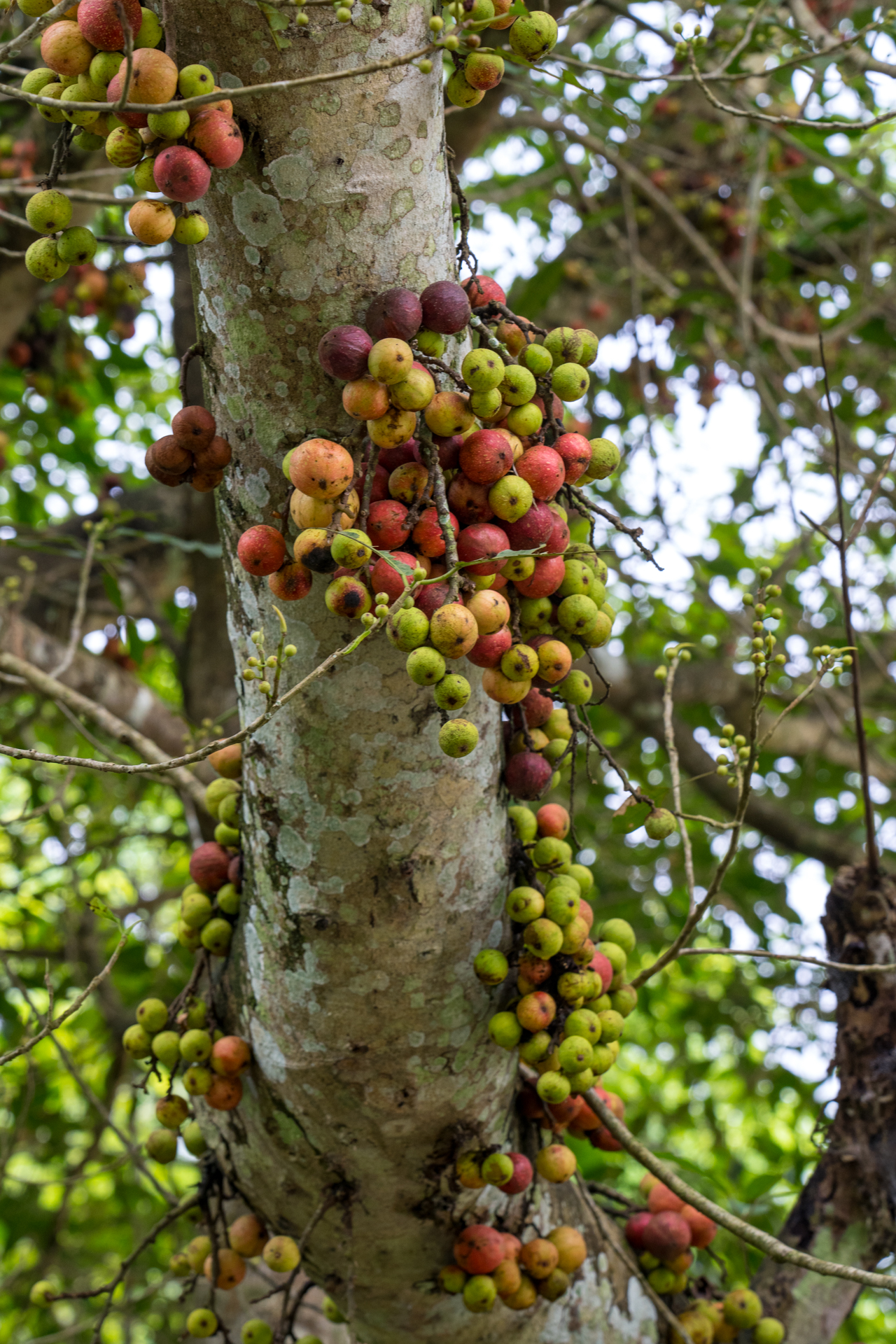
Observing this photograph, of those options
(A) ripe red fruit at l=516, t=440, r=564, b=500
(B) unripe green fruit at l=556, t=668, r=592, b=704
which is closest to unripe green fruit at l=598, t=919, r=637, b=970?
(B) unripe green fruit at l=556, t=668, r=592, b=704

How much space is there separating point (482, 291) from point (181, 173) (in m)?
0.41

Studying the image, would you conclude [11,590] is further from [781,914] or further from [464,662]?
[781,914]

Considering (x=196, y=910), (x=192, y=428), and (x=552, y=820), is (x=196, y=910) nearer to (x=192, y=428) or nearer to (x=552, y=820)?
(x=552, y=820)

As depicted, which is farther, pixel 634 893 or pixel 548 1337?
pixel 634 893

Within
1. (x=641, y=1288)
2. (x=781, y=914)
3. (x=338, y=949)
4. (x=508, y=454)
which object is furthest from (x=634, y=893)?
(x=508, y=454)

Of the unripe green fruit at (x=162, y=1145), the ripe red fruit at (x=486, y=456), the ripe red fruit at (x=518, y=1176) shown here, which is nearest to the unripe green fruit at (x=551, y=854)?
the ripe red fruit at (x=518, y=1176)

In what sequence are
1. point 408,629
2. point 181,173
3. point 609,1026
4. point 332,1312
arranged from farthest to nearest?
point 332,1312, point 609,1026, point 408,629, point 181,173

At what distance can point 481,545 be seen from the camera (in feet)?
3.88

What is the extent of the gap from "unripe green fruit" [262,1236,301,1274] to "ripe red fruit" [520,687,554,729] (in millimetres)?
878

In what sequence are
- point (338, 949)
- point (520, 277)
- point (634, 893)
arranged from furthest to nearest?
1. point (634, 893)
2. point (520, 277)
3. point (338, 949)

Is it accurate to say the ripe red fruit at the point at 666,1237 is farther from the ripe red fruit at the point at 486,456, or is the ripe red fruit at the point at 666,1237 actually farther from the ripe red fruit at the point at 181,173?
the ripe red fruit at the point at 181,173

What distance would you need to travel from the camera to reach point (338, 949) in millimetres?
1385

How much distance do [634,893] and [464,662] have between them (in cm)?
285

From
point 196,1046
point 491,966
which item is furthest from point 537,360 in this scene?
point 196,1046
